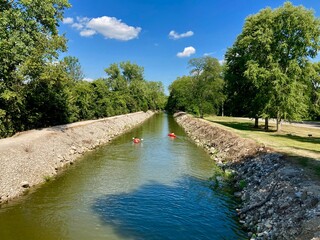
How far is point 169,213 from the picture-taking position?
567 inches

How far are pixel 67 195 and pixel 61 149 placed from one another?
1082cm

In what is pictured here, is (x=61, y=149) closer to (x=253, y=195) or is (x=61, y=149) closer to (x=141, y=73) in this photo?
(x=253, y=195)

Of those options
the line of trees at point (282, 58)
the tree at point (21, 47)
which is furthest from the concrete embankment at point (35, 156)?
the line of trees at point (282, 58)

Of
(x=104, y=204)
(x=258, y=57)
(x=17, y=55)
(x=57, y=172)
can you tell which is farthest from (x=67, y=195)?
(x=258, y=57)

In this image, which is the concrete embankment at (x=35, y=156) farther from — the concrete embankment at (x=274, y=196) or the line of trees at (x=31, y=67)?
the concrete embankment at (x=274, y=196)

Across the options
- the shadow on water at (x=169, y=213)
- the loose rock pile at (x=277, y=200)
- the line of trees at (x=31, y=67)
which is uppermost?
the line of trees at (x=31, y=67)

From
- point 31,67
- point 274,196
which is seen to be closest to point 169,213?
point 274,196

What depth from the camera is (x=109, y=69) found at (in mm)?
108750

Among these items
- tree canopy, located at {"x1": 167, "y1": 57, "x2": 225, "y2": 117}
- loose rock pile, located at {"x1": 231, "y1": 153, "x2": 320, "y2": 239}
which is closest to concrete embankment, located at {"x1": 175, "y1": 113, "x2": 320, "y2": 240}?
loose rock pile, located at {"x1": 231, "y1": 153, "x2": 320, "y2": 239}

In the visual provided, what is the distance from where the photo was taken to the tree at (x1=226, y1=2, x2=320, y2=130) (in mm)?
32625

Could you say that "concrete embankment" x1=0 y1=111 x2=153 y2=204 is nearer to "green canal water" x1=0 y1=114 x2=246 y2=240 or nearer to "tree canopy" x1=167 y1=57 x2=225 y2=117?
"green canal water" x1=0 y1=114 x2=246 y2=240

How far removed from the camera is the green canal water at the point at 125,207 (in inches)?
483

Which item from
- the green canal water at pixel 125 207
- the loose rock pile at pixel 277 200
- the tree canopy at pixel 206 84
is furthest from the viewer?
the tree canopy at pixel 206 84

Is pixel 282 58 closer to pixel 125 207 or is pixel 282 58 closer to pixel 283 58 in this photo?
pixel 283 58
